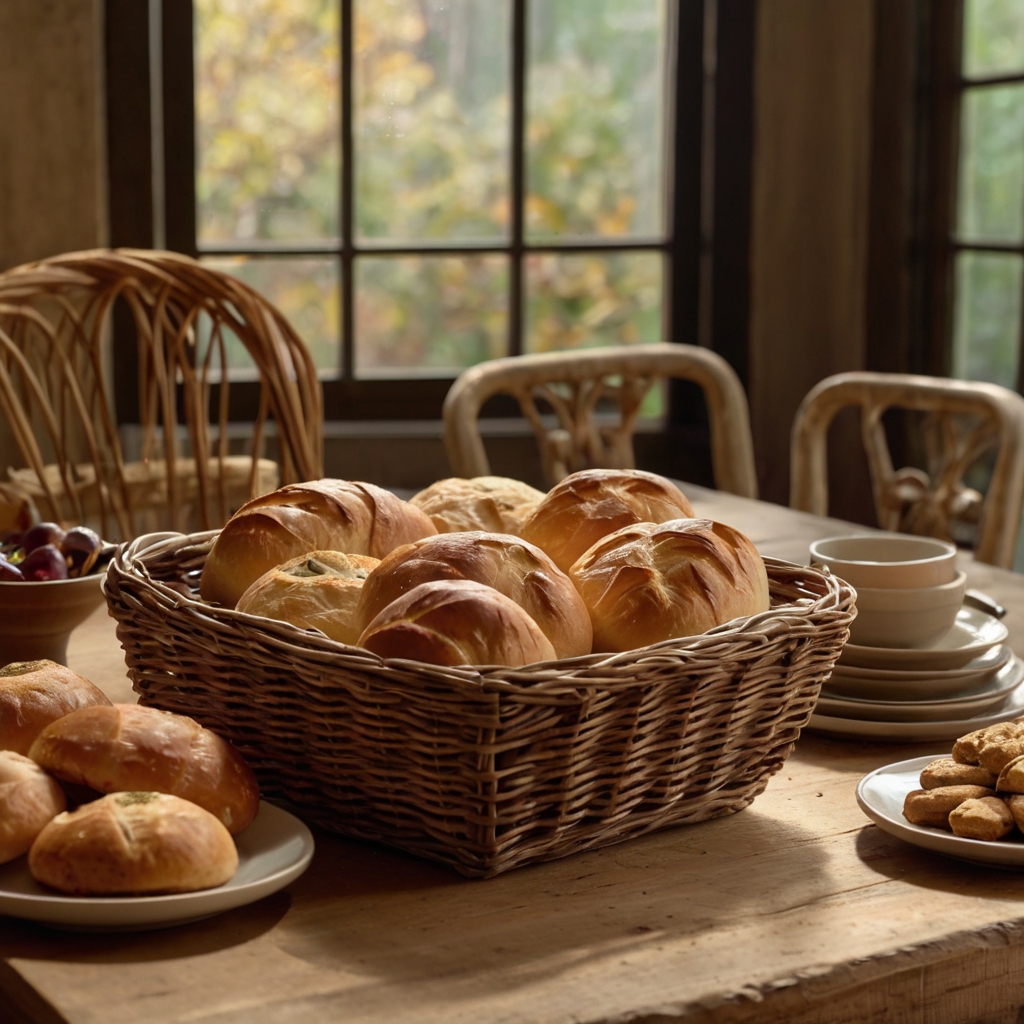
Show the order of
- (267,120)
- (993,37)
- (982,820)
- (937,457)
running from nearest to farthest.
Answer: (982,820), (937,457), (993,37), (267,120)

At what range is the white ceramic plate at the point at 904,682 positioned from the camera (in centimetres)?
104

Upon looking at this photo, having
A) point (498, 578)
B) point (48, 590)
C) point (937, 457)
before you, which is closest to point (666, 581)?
point (498, 578)

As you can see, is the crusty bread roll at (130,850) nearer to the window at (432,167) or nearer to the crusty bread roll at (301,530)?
the crusty bread roll at (301,530)

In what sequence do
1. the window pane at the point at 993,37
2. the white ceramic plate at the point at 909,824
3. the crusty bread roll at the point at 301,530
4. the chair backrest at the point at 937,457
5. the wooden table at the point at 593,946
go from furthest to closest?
the window pane at the point at 993,37
the chair backrest at the point at 937,457
the crusty bread roll at the point at 301,530
the white ceramic plate at the point at 909,824
the wooden table at the point at 593,946

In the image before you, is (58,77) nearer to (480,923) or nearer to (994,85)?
(994,85)

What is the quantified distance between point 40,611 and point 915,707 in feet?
2.16

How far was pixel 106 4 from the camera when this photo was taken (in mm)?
2885

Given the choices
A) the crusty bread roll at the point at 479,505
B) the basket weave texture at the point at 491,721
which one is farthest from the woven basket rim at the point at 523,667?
the crusty bread roll at the point at 479,505

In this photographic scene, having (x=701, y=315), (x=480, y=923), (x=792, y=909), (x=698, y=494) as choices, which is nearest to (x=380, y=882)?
(x=480, y=923)

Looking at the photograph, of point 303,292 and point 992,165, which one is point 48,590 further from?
point 992,165

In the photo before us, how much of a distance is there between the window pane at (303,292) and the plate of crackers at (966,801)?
2415 mm

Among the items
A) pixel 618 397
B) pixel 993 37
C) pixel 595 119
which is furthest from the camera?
pixel 595 119

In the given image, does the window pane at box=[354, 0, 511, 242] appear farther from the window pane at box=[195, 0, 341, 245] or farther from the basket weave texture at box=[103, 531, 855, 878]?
the basket weave texture at box=[103, 531, 855, 878]

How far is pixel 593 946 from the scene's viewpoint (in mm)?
688
